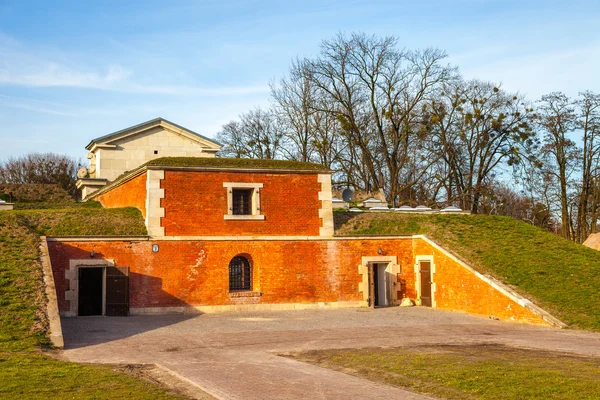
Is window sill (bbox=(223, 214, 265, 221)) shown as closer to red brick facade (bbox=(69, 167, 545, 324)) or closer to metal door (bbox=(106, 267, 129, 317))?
red brick facade (bbox=(69, 167, 545, 324))

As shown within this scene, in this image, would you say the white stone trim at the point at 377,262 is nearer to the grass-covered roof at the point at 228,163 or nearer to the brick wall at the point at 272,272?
the brick wall at the point at 272,272

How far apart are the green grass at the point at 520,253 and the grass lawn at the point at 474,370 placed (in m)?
6.60

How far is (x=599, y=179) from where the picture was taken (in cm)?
4216

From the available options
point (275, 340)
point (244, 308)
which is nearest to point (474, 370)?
point (275, 340)

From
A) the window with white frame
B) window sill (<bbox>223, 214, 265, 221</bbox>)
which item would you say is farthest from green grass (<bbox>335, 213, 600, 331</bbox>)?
the window with white frame

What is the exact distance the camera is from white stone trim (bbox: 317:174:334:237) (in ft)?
89.9

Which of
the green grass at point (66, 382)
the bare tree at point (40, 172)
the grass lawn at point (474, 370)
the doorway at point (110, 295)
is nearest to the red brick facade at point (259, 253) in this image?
the doorway at point (110, 295)

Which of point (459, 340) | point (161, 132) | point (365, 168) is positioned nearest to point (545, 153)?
point (365, 168)

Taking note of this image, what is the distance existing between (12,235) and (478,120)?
108 feet

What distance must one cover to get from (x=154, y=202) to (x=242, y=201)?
346cm

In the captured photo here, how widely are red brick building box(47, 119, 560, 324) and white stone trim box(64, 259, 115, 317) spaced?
3cm

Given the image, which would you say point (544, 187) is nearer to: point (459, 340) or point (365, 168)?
point (365, 168)

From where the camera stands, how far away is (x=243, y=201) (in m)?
26.8

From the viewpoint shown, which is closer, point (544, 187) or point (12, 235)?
point (12, 235)
